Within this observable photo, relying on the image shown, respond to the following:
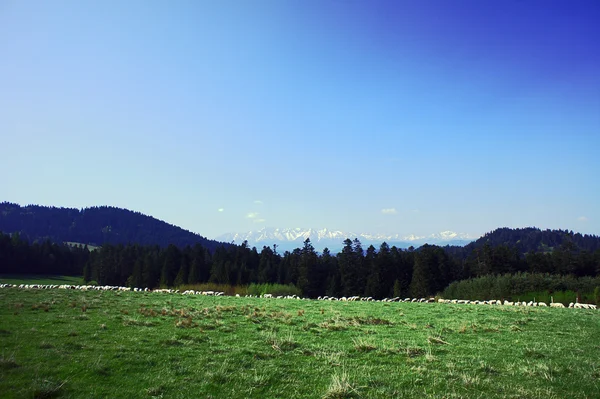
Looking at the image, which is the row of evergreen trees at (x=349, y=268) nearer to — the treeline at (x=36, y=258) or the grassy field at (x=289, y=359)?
the treeline at (x=36, y=258)

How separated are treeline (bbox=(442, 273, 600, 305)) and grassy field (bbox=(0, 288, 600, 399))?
30.6m

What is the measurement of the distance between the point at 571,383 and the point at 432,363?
3006 mm

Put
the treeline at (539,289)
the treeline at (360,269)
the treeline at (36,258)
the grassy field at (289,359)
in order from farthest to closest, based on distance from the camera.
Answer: the treeline at (36,258)
the treeline at (360,269)
the treeline at (539,289)
the grassy field at (289,359)

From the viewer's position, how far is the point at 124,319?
53.1 feet

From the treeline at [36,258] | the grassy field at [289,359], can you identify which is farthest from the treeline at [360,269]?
→ the grassy field at [289,359]

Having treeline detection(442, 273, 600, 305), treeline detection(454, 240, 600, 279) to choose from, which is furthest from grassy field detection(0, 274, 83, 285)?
treeline detection(454, 240, 600, 279)

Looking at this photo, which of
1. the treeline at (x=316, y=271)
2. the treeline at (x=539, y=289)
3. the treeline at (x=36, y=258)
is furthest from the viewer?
the treeline at (x=36, y=258)

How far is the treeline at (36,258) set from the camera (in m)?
109

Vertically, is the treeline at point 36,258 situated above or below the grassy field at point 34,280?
above

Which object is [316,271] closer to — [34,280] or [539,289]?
[539,289]

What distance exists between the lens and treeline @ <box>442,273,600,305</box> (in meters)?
41.1

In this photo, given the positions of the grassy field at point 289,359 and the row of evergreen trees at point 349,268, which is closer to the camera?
the grassy field at point 289,359

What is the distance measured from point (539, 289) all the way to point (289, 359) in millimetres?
46908

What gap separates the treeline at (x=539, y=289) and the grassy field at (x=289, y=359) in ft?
100
